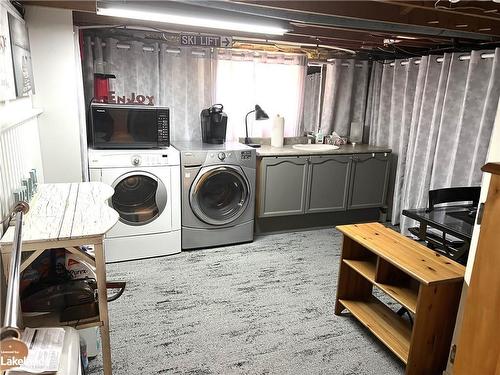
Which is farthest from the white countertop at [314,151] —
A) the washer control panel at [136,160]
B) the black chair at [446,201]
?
the black chair at [446,201]

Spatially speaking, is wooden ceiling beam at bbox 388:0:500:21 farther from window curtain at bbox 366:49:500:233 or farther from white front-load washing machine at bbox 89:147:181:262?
white front-load washing machine at bbox 89:147:181:262

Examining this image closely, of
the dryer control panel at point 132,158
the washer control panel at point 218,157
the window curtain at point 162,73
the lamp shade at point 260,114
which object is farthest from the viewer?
the lamp shade at point 260,114

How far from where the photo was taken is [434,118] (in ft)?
12.4

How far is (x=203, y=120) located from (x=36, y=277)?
236 centimetres

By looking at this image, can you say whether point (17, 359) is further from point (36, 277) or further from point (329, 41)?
point (329, 41)

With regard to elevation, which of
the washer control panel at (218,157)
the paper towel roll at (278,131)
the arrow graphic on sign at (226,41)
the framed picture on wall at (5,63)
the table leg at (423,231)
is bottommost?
the table leg at (423,231)

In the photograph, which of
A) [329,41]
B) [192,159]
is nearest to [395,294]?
[192,159]

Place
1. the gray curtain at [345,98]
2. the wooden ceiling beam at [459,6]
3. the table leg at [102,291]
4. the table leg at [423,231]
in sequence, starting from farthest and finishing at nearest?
1. the gray curtain at [345,98]
2. the table leg at [423,231]
3. the wooden ceiling beam at [459,6]
4. the table leg at [102,291]

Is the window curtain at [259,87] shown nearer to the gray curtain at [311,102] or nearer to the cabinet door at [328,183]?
the gray curtain at [311,102]

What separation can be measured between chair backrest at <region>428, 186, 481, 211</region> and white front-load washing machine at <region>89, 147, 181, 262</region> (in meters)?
2.19

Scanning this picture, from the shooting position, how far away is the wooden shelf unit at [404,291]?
6.36 feet

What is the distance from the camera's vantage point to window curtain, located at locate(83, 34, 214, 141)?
3.49 meters

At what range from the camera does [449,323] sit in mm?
2027

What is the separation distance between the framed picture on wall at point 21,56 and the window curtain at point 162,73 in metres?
1.01
